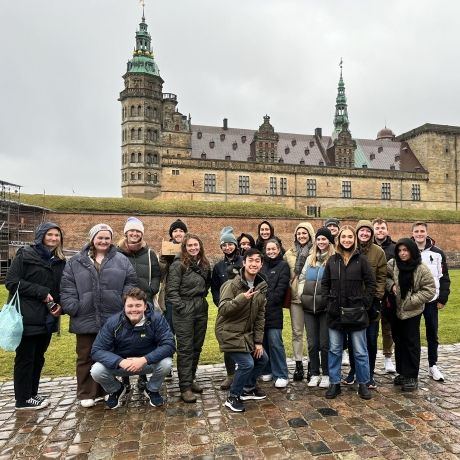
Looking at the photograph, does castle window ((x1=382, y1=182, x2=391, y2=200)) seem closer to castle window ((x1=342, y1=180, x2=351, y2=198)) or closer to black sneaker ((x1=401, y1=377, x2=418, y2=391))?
castle window ((x1=342, y1=180, x2=351, y2=198))

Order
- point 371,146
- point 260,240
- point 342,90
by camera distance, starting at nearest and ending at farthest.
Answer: point 260,240
point 371,146
point 342,90

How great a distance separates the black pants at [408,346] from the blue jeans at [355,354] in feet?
2.24

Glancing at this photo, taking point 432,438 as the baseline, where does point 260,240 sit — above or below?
above

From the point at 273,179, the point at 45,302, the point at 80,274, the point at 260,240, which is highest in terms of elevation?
the point at 273,179

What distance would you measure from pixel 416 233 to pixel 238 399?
346cm

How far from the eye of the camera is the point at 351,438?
3955 millimetres

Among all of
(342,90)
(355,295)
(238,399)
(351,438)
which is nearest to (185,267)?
(238,399)

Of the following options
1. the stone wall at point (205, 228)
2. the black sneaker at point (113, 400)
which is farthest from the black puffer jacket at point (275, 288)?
the stone wall at point (205, 228)

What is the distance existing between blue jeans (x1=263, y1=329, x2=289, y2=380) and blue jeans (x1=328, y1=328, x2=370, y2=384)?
A: 66 centimetres

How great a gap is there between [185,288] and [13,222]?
23.7m

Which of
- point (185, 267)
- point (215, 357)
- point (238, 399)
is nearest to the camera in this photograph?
point (238, 399)

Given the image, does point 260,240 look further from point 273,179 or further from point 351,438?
point 273,179

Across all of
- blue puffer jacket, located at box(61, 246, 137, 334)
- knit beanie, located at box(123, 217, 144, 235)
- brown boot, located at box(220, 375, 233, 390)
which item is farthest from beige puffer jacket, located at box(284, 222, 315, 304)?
blue puffer jacket, located at box(61, 246, 137, 334)

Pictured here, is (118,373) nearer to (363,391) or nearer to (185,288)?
(185,288)
